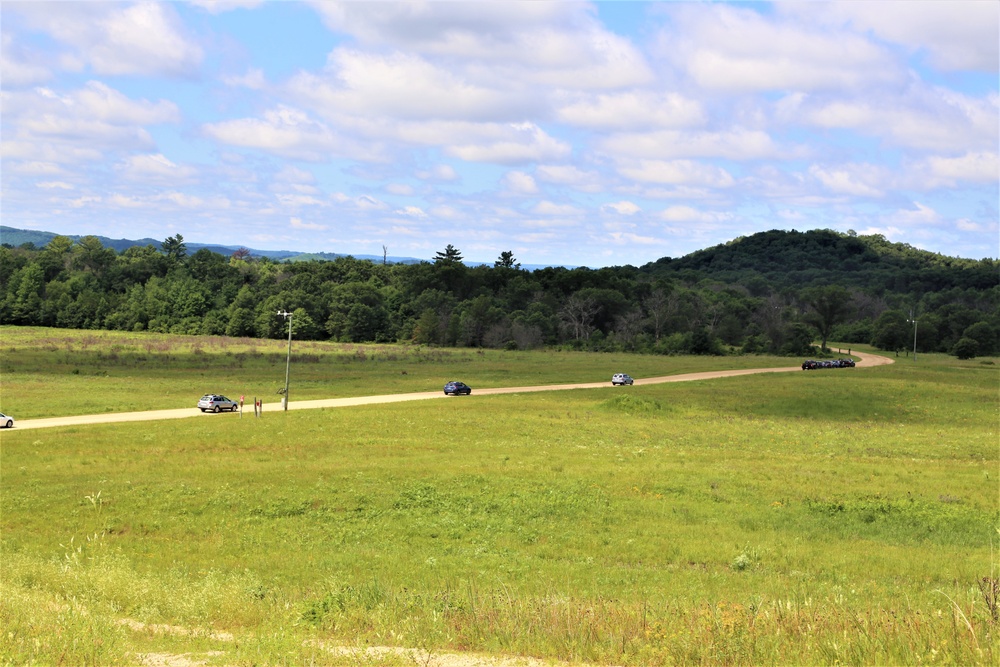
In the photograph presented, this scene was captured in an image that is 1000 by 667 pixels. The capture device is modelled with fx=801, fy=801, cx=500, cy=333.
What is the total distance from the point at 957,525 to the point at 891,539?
3.29 metres

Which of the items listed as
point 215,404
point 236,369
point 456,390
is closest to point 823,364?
point 456,390

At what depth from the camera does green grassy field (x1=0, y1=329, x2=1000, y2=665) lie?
12539 millimetres

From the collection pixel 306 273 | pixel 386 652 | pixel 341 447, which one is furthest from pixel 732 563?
pixel 306 273

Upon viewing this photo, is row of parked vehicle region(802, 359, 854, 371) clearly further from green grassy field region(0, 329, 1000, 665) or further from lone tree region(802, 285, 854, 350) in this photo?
lone tree region(802, 285, 854, 350)

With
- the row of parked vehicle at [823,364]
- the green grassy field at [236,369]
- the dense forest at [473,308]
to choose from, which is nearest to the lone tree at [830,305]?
the dense forest at [473,308]

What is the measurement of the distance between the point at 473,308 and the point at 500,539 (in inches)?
5159

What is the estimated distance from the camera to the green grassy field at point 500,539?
494 inches

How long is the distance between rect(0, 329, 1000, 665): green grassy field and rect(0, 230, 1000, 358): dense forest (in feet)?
316

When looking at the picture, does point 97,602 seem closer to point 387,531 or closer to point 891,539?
point 387,531

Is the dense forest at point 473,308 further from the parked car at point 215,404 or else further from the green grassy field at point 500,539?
the green grassy field at point 500,539

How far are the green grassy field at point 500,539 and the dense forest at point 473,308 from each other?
96283 mm

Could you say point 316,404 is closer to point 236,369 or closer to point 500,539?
point 500,539

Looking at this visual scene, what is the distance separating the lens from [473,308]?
154 meters

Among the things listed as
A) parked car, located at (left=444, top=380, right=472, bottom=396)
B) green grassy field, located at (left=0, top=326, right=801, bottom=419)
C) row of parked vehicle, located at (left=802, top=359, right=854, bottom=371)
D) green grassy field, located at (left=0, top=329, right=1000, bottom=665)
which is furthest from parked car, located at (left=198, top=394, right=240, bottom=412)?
row of parked vehicle, located at (left=802, top=359, right=854, bottom=371)
